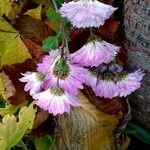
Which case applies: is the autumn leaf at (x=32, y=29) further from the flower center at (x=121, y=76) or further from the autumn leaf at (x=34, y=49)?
the flower center at (x=121, y=76)

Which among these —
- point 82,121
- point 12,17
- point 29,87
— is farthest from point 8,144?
point 12,17

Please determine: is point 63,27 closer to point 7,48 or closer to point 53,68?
point 53,68

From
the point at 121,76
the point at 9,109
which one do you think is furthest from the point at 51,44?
the point at 9,109

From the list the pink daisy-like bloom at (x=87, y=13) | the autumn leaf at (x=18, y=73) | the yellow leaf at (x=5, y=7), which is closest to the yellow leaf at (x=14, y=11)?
the yellow leaf at (x=5, y=7)

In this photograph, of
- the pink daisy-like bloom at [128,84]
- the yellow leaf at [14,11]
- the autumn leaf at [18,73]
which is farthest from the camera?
the yellow leaf at [14,11]

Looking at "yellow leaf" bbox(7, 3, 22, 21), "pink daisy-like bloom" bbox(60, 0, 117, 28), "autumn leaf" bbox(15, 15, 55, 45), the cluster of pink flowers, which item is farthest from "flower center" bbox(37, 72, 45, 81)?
"yellow leaf" bbox(7, 3, 22, 21)

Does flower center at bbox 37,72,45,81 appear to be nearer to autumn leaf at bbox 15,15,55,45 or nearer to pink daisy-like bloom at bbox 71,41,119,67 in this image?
pink daisy-like bloom at bbox 71,41,119,67
